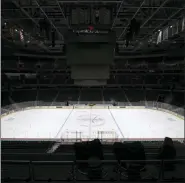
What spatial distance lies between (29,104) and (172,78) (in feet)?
29.3

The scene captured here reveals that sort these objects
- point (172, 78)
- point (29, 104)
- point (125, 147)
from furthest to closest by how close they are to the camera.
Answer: point (29, 104) → point (172, 78) → point (125, 147)

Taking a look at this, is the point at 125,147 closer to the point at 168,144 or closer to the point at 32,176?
the point at 168,144

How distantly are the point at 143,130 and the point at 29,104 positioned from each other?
8.15 meters

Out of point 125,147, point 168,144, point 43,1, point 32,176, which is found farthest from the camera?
point 43,1

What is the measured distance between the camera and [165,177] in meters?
1.55

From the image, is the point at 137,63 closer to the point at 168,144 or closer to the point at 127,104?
the point at 127,104

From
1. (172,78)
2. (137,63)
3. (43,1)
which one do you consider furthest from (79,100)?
(43,1)

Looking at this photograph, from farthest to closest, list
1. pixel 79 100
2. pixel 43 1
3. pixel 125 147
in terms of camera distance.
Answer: pixel 79 100 → pixel 43 1 → pixel 125 147

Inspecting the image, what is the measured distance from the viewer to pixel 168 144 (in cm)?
187

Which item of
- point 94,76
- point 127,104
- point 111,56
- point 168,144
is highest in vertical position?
point 111,56

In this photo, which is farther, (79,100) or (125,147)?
(79,100)

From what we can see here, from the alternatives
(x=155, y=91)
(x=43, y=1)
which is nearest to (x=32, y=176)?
(x=43, y=1)

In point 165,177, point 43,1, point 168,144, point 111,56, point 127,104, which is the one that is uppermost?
point 43,1

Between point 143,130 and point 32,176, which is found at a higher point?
point 32,176
